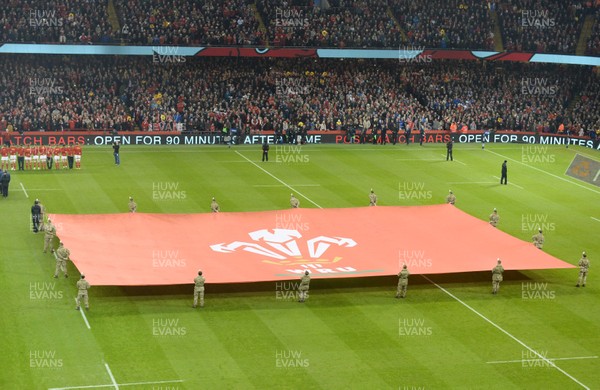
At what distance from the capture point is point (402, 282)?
3475 cm

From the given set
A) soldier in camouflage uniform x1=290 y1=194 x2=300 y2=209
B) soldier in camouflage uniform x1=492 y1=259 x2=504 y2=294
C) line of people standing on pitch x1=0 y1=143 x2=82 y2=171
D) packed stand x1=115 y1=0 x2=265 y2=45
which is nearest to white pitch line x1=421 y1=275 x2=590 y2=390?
soldier in camouflage uniform x1=492 y1=259 x2=504 y2=294

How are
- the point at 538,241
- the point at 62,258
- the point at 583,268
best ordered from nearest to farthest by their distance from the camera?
1. the point at 62,258
2. the point at 583,268
3. the point at 538,241

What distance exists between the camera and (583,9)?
7938 cm

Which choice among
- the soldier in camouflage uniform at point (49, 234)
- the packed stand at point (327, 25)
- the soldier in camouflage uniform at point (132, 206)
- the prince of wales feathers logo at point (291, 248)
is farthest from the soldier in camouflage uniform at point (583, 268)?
the packed stand at point (327, 25)

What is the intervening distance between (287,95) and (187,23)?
9090mm

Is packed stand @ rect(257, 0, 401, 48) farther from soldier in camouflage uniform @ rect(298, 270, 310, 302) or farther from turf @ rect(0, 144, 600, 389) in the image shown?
soldier in camouflage uniform @ rect(298, 270, 310, 302)

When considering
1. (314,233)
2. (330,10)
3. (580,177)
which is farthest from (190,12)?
(314,233)

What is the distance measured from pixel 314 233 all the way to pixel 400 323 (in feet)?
32.1

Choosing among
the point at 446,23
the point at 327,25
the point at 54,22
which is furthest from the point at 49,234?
the point at 446,23

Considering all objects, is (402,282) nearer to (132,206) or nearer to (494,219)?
(494,219)

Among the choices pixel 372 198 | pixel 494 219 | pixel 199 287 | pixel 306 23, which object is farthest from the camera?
pixel 306 23

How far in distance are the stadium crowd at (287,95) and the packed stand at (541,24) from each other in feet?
11.3

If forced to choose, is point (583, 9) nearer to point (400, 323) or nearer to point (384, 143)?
point (384, 143)

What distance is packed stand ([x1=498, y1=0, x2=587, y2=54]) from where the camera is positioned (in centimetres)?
7619
